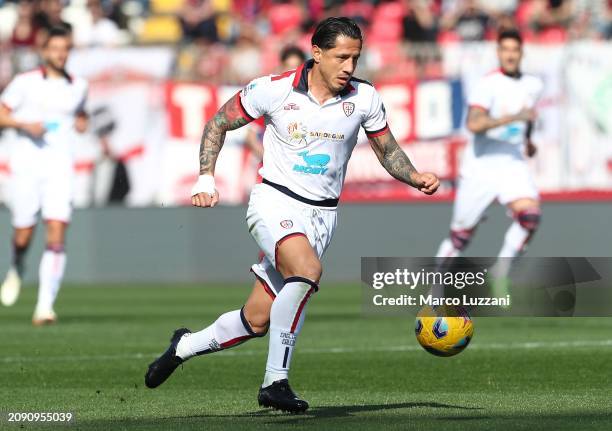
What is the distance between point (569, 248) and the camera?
76.2ft

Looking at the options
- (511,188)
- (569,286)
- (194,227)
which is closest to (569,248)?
(194,227)

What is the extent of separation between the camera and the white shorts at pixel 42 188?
15.8 m

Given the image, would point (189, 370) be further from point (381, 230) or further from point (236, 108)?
point (381, 230)

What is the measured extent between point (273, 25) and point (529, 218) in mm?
9844

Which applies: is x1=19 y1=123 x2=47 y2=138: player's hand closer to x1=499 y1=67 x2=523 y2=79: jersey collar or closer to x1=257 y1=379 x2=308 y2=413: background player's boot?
x1=499 y1=67 x2=523 y2=79: jersey collar

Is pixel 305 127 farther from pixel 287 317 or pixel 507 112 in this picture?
pixel 507 112

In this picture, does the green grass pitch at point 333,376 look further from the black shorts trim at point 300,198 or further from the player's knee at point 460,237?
the black shorts trim at point 300,198

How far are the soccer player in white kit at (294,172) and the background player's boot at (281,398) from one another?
0.06 metres

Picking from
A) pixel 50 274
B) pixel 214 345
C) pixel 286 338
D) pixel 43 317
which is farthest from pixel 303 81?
pixel 43 317

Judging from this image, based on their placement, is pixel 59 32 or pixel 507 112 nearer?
pixel 59 32

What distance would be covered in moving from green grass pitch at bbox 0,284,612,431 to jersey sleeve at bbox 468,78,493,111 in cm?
219

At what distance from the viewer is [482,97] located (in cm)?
1606

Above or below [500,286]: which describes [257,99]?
above

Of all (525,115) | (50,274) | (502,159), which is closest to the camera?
(50,274)
